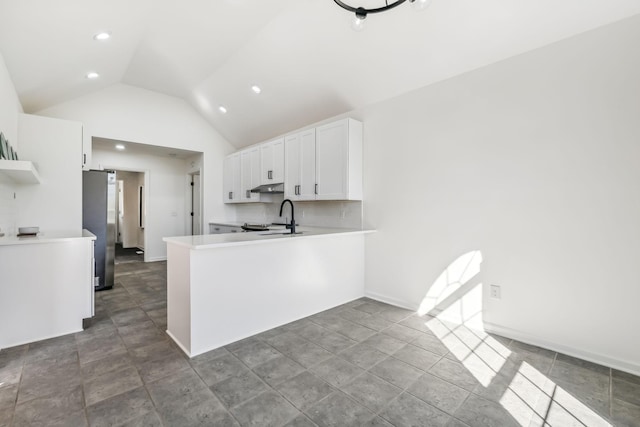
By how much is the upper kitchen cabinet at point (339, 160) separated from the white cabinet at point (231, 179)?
2.39 m

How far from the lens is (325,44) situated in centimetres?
319

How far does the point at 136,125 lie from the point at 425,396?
5.69 m

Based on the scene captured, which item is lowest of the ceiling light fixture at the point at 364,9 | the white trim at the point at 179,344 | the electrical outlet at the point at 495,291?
the white trim at the point at 179,344

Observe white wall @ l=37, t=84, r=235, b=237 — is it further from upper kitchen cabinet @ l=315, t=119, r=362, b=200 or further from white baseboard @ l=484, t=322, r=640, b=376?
white baseboard @ l=484, t=322, r=640, b=376

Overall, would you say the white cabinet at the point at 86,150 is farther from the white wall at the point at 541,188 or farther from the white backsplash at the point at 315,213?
the white wall at the point at 541,188

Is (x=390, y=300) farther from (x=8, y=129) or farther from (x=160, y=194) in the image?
(x=160, y=194)

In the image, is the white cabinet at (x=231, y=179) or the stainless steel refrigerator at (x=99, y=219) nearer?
the stainless steel refrigerator at (x=99, y=219)

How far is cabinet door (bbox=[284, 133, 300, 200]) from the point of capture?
4.26 m

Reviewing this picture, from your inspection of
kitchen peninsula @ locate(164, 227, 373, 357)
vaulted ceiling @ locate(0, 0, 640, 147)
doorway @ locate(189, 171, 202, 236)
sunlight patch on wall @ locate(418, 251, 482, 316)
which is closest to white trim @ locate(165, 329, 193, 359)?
kitchen peninsula @ locate(164, 227, 373, 357)

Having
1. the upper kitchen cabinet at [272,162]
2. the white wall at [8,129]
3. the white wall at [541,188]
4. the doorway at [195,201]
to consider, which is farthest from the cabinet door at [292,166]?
the doorway at [195,201]

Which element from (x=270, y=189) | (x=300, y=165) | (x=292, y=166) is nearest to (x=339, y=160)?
(x=300, y=165)

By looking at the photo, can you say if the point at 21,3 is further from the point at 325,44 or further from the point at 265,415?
the point at 265,415

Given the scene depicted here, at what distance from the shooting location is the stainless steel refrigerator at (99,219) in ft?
13.6

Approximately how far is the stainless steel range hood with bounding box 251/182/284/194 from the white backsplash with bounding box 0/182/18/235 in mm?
2956
